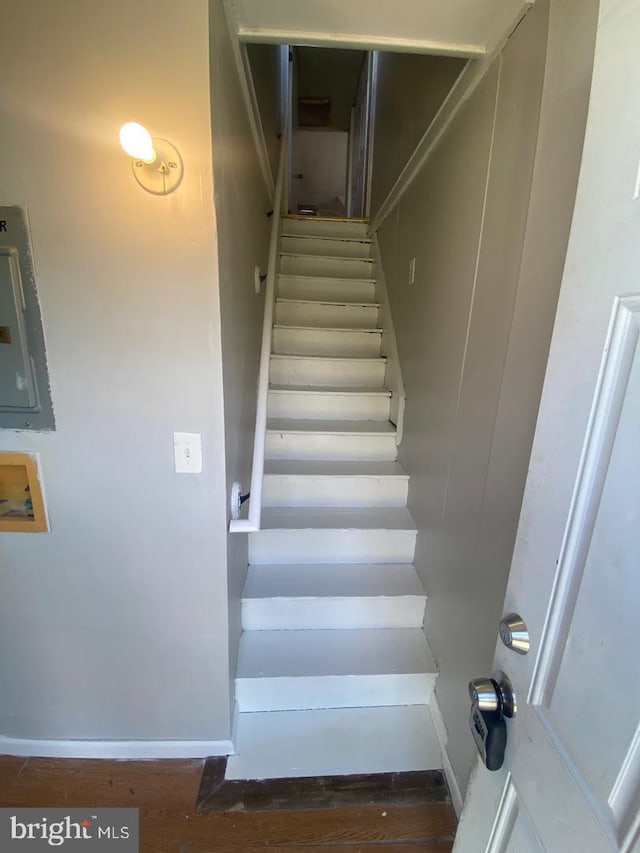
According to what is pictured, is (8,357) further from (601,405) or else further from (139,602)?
(601,405)

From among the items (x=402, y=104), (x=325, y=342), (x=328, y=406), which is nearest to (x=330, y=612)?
(x=328, y=406)

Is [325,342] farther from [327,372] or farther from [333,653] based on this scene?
[333,653]

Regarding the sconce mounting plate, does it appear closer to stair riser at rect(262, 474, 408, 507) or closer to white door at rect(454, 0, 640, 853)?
white door at rect(454, 0, 640, 853)

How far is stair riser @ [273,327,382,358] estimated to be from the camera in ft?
8.31

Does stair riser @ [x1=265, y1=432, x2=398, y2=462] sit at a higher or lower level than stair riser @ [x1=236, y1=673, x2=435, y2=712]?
higher

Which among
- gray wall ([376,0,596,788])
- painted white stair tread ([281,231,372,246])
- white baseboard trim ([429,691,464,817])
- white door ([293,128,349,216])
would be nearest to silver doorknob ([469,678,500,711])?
gray wall ([376,0,596,788])

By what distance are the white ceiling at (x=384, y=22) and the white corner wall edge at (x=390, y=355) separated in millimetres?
1345

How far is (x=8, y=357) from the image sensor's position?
3.38 feet

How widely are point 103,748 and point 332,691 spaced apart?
0.81 meters

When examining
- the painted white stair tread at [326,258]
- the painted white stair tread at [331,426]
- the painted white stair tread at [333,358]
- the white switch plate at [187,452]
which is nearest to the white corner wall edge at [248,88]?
the painted white stair tread at [326,258]

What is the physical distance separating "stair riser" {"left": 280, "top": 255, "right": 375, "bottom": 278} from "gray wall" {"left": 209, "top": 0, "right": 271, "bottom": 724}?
1.03 m

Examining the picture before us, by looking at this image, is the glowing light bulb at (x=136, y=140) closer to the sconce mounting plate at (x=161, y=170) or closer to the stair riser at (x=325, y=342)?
the sconce mounting plate at (x=161, y=170)

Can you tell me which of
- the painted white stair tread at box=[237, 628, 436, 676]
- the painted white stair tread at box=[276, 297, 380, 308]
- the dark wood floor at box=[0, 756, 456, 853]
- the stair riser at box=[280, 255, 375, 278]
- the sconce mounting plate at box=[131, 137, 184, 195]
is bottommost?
the dark wood floor at box=[0, 756, 456, 853]

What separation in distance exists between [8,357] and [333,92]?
570 centimetres
